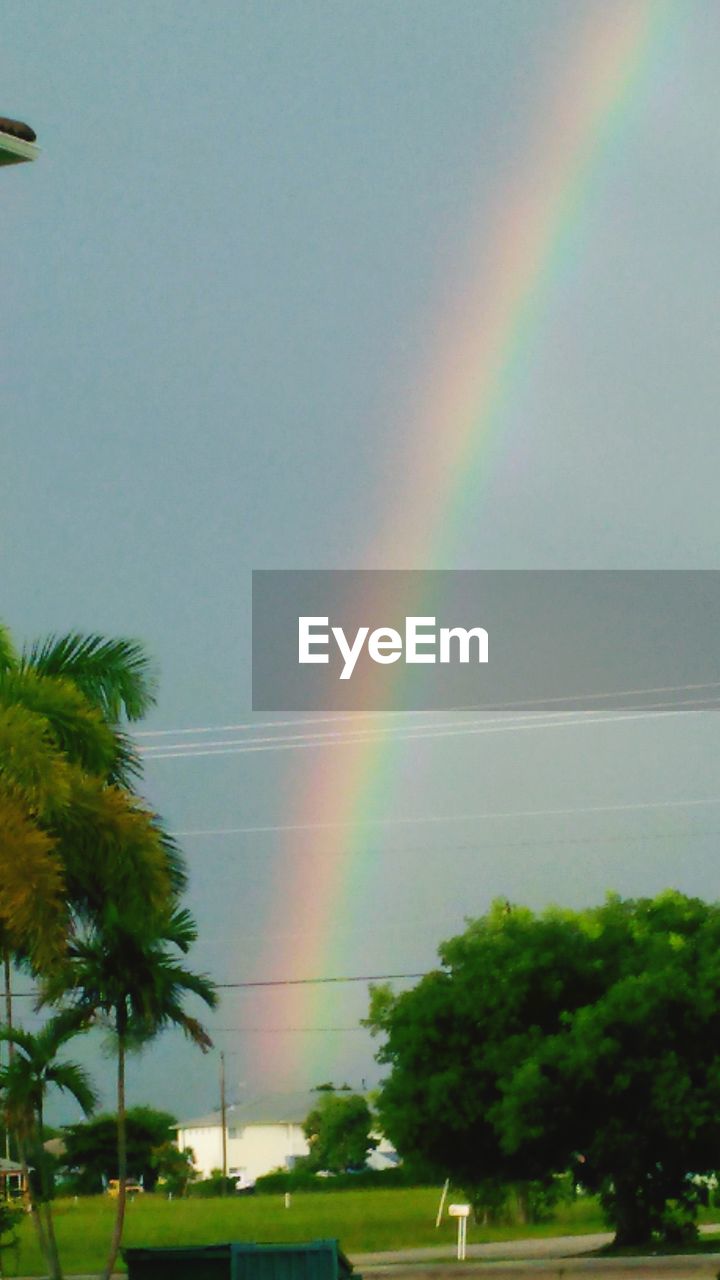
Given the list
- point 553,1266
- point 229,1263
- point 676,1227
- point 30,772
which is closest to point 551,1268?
point 553,1266

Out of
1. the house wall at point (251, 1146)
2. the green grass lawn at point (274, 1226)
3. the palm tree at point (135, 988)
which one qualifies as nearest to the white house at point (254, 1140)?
the house wall at point (251, 1146)

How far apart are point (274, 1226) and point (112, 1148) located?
191 ft

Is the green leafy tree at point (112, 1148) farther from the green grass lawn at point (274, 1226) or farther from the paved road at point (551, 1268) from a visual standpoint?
the paved road at point (551, 1268)

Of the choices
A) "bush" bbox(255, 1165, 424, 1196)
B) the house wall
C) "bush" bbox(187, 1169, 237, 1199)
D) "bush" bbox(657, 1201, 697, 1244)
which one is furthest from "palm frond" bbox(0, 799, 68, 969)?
the house wall

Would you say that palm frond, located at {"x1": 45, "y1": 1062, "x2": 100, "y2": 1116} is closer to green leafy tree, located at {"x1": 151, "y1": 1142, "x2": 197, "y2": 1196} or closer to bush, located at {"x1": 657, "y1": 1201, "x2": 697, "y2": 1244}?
bush, located at {"x1": 657, "y1": 1201, "x2": 697, "y2": 1244}

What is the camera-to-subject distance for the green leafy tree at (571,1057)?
1448 inches

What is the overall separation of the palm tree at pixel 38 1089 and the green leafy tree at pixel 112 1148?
66356 millimetres

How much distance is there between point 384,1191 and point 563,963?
59.2m

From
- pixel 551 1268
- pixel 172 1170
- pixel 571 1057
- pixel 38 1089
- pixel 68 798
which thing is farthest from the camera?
pixel 172 1170

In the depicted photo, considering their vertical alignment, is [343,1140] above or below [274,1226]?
above

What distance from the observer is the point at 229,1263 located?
16469 mm

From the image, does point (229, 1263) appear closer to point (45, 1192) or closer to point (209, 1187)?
point (45, 1192)

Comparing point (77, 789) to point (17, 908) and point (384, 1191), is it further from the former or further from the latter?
point (384, 1191)

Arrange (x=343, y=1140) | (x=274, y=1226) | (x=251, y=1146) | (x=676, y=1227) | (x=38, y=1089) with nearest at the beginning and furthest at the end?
(x=38, y=1089)
(x=676, y=1227)
(x=274, y=1226)
(x=343, y=1140)
(x=251, y=1146)
